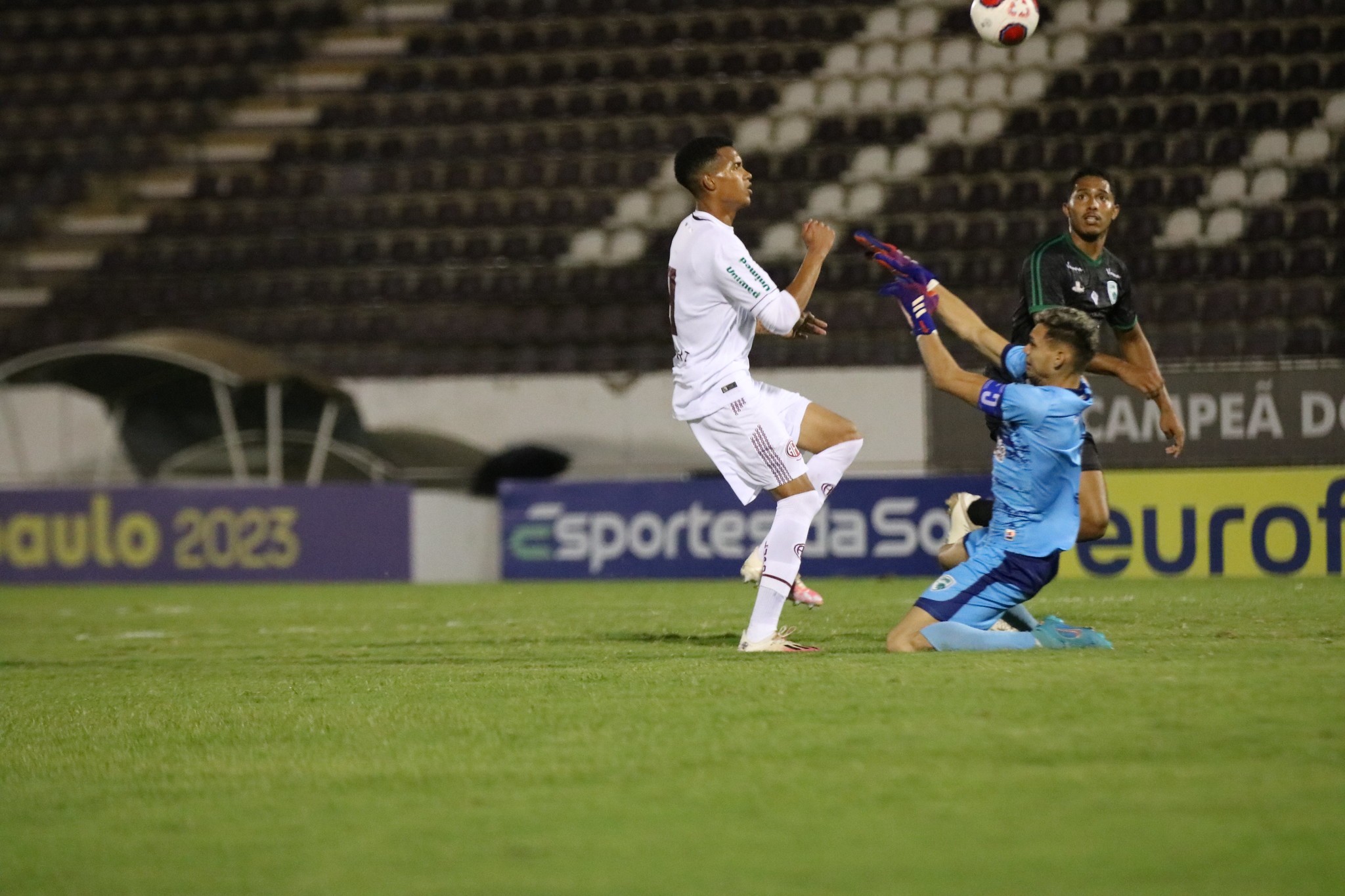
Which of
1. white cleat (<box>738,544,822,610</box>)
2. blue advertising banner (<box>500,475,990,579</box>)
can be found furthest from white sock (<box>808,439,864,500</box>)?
blue advertising banner (<box>500,475,990,579</box>)

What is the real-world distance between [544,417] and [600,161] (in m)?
4.12

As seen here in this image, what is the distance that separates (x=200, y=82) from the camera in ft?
65.0

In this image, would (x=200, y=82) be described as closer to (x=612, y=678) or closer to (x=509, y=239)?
(x=509, y=239)

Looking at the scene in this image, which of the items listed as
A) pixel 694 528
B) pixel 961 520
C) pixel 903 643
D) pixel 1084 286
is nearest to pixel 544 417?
pixel 694 528

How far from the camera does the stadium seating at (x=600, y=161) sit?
619 inches

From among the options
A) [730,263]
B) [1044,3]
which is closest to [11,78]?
[1044,3]

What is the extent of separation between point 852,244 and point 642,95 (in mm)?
3365

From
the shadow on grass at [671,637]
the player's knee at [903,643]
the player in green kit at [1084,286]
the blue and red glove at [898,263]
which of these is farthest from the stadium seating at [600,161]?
the player's knee at [903,643]

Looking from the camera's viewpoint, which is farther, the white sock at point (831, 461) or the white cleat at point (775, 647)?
the white sock at point (831, 461)

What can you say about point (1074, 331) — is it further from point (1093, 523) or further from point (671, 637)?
point (671, 637)

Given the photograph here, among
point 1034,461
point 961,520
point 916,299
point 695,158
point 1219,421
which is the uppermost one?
point 695,158

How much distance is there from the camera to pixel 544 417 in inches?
590

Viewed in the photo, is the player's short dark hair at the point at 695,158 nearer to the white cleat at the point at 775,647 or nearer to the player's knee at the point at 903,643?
the white cleat at the point at 775,647

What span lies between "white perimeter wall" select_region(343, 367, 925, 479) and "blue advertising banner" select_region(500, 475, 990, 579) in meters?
1.04
